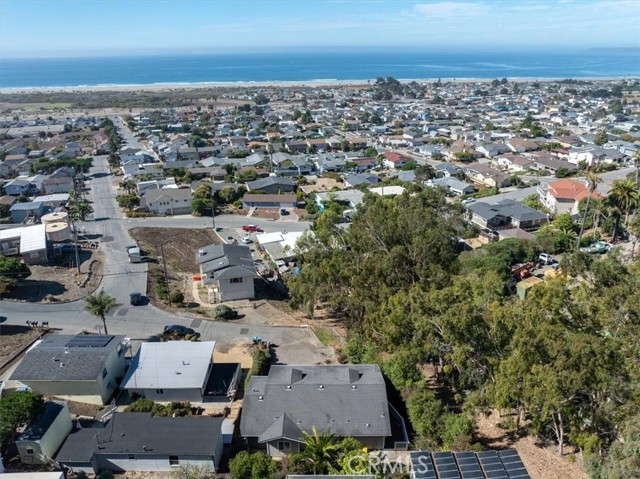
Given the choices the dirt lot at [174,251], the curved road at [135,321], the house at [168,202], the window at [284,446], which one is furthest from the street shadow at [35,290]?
the window at [284,446]

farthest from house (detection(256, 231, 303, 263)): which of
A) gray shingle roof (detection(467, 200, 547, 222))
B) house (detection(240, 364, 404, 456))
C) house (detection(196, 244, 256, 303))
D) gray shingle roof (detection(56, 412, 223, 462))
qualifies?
gray shingle roof (detection(56, 412, 223, 462))

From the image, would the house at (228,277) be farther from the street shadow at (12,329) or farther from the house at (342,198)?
the house at (342,198)

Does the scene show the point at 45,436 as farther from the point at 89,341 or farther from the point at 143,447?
the point at 89,341

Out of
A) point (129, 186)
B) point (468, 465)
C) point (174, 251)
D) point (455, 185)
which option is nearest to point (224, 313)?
point (174, 251)

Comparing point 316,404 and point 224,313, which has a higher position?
point 316,404

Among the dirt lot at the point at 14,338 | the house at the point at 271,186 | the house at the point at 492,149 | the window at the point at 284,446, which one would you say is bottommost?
the window at the point at 284,446

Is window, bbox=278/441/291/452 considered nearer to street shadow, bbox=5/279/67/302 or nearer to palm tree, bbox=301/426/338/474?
palm tree, bbox=301/426/338/474

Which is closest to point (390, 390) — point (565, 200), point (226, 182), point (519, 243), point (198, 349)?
point (198, 349)
